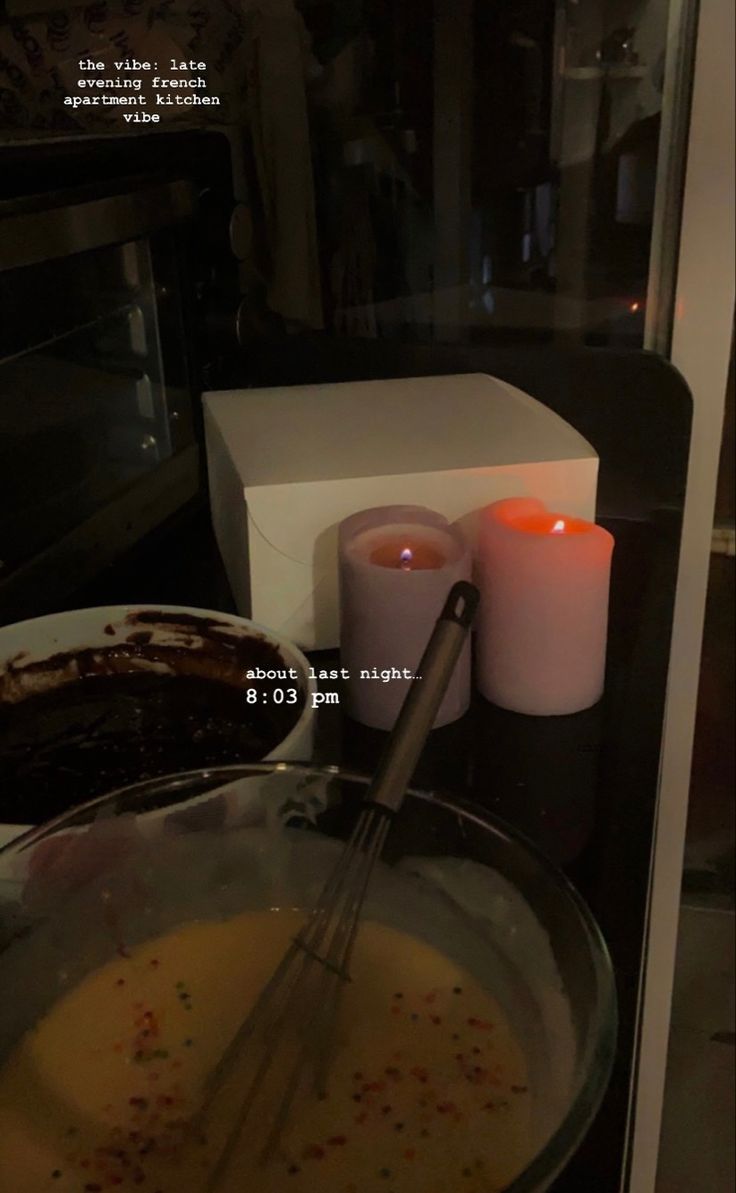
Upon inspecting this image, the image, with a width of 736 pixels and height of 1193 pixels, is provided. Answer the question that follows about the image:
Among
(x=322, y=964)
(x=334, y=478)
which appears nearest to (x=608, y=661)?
(x=334, y=478)

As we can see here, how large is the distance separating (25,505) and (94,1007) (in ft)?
1.21

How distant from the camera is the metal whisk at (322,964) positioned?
363 millimetres

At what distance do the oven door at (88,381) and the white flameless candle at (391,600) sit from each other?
20 centimetres

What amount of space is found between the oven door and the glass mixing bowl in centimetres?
26

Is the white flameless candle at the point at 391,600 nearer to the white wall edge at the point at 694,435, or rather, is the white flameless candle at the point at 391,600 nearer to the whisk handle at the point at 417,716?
the whisk handle at the point at 417,716

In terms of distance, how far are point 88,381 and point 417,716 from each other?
0.47m

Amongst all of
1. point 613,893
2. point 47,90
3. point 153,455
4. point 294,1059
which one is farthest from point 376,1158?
point 47,90

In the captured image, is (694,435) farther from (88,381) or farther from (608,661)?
(88,381)

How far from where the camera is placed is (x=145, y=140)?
718 millimetres

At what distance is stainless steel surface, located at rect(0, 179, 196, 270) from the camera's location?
57 cm

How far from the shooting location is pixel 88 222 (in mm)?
631

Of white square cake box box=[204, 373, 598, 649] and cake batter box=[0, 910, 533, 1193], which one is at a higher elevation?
white square cake box box=[204, 373, 598, 649]

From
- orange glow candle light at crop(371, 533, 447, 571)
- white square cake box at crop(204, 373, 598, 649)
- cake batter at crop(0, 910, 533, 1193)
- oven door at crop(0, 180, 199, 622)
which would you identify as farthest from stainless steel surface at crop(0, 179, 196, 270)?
cake batter at crop(0, 910, 533, 1193)

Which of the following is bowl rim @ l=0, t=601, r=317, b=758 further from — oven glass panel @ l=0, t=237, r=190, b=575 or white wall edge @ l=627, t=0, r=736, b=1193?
white wall edge @ l=627, t=0, r=736, b=1193
